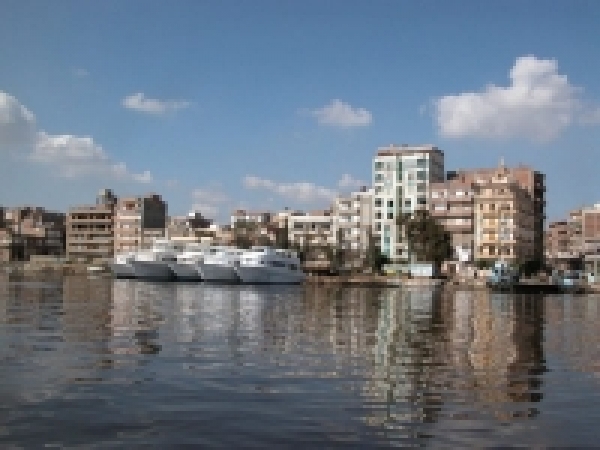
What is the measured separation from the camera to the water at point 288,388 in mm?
14602

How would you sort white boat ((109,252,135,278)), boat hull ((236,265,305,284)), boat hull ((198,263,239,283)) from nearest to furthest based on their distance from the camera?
boat hull ((236,265,305,284)), boat hull ((198,263,239,283)), white boat ((109,252,135,278))

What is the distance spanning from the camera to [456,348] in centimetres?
3061

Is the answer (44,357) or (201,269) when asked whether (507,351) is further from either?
(201,269)

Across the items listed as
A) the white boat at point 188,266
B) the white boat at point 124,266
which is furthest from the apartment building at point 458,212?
the white boat at point 124,266

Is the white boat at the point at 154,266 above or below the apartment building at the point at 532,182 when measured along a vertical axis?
below

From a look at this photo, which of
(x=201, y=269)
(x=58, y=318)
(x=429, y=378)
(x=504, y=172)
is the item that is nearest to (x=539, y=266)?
(x=504, y=172)

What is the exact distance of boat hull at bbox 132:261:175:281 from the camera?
156250 millimetres

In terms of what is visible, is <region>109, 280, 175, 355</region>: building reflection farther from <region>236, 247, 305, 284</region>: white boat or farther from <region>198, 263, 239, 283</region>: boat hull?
<region>198, 263, 239, 283</region>: boat hull

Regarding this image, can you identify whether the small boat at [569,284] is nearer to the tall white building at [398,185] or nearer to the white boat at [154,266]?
the tall white building at [398,185]

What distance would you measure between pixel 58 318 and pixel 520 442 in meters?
32.6

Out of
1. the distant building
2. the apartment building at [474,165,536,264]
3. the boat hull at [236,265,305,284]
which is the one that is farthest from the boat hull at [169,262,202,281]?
the apartment building at [474,165,536,264]

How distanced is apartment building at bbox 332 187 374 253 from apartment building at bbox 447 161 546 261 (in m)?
22.7

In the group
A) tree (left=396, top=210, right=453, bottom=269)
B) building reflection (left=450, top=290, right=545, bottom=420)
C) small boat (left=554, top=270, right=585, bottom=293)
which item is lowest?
small boat (left=554, top=270, right=585, bottom=293)

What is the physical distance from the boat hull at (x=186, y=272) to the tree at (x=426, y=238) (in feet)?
142
